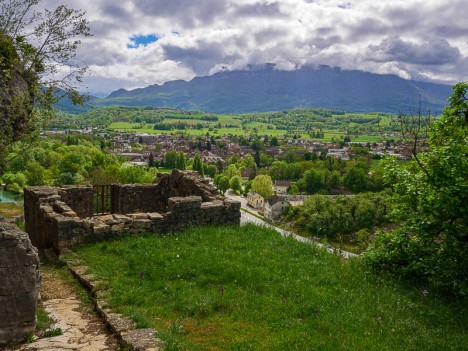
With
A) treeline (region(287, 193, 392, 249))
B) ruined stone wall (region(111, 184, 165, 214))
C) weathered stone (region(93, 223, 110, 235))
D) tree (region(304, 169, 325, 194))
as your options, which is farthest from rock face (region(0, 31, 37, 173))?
tree (region(304, 169, 325, 194))

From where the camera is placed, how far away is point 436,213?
12922mm

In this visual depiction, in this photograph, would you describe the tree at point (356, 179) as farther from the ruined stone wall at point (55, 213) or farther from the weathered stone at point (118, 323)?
the weathered stone at point (118, 323)

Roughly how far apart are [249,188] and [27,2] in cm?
13778

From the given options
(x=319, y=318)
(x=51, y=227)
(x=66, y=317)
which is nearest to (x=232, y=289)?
(x=319, y=318)

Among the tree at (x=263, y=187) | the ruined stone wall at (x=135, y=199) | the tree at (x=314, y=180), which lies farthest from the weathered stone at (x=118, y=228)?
the tree at (x=314, y=180)

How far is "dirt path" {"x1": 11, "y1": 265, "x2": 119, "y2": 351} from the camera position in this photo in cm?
859

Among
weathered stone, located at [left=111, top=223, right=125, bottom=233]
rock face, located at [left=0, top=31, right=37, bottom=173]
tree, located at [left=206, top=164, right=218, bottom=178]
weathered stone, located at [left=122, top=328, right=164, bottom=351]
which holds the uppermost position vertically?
rock face, located at [left=0, top=31, right=37, bottom=173]

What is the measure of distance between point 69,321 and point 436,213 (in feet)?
36.5

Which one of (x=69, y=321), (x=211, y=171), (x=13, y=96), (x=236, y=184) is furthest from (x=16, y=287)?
(x=211, y=171)

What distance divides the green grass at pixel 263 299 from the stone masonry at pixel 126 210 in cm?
89

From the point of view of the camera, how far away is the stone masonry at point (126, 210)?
15898 millimetres

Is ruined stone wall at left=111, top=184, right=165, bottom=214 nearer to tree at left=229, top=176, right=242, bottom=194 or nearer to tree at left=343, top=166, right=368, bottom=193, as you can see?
tree at left=229, top=176, right=242, bottom=194

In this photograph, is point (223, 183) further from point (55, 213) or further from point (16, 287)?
point (16, 287)

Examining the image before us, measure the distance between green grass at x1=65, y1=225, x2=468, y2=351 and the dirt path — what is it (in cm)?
75
